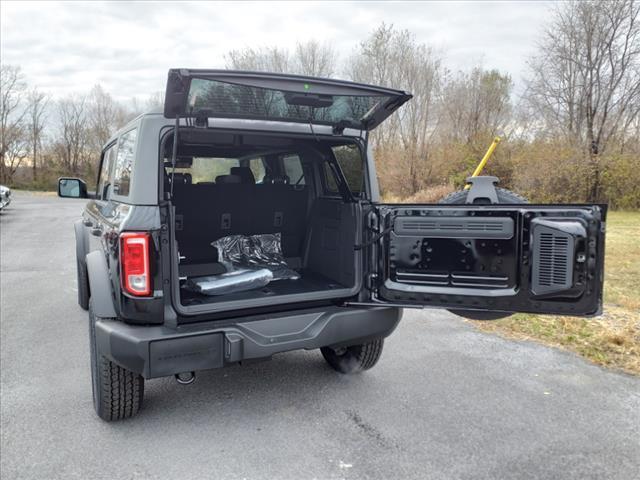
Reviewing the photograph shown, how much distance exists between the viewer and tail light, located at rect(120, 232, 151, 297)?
2521mm

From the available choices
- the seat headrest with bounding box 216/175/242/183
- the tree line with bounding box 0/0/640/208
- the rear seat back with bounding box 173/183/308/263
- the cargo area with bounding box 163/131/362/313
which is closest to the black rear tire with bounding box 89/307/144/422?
the cargo area with bounding box 163/131/362/313

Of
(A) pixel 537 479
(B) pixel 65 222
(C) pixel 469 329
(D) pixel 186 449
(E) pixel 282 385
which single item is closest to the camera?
(A) pixel 537 479

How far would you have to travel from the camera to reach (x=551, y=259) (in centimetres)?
252

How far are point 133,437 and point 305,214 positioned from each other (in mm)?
2218

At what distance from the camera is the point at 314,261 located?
13.4ft

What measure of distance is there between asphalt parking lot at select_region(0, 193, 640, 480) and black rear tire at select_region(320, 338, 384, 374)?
8 cm

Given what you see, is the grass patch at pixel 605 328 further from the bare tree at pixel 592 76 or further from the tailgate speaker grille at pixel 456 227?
the bare tree at pixel 592 76

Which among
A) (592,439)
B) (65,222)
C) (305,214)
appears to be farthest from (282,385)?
(65,222)

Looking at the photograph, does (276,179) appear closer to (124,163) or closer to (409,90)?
(124,163)

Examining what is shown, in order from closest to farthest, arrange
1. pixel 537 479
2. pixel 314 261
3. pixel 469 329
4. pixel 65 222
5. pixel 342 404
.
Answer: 1. pixel 537 479
2. pixel 342 404
3. pixel 314 261
4. pixel 469 329
5. pixel 65 222

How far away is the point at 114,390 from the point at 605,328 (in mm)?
4161

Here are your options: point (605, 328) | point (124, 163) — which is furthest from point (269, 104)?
point (605, 328)

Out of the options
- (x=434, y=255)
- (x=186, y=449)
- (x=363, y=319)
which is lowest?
(x=186, y=449)

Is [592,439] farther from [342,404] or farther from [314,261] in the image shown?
[314,261]
